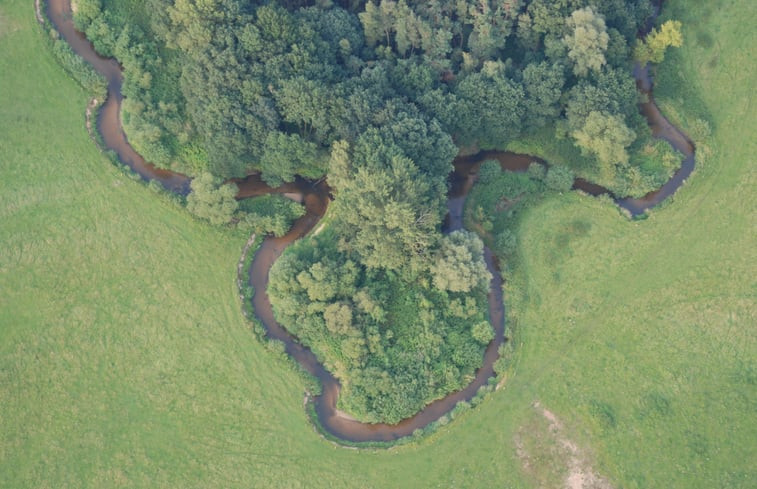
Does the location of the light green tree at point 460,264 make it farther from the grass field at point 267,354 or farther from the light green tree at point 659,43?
the light green tree at point 659,43

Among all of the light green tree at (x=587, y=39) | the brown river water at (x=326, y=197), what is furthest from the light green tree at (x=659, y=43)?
the light green tree at (x=587, y=39)

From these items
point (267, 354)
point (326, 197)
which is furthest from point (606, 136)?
point (267, 354)

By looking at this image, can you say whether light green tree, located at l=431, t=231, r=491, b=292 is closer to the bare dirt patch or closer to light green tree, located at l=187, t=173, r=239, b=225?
the bare dirt patch

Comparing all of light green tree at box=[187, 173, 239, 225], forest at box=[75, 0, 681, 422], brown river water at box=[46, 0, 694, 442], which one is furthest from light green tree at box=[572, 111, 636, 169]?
light green tree at box=[187, 173, 239, 225]

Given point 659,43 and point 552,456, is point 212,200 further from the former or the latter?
point 659,43

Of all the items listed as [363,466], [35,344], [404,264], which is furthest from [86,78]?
[363,466]
